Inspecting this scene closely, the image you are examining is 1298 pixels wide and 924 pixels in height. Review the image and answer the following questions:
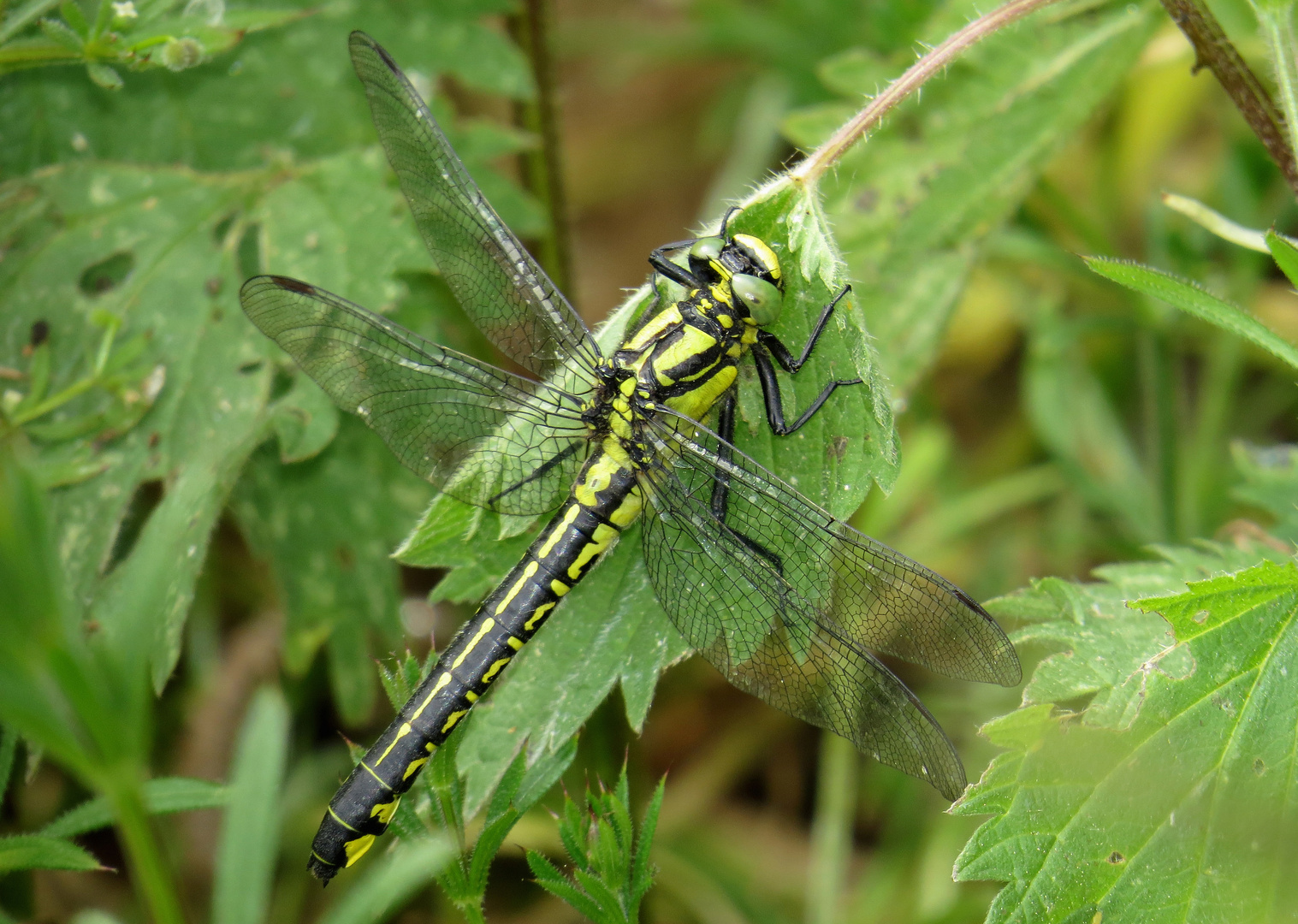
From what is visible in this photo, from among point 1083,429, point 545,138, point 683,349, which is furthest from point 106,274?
point 1083,429

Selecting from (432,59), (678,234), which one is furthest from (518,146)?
(678,234)

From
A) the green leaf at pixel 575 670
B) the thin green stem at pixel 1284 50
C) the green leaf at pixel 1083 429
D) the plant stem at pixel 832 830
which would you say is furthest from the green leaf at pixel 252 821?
the green leaf at pixel 1083 429

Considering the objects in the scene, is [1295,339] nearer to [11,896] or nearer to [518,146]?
[518,146]

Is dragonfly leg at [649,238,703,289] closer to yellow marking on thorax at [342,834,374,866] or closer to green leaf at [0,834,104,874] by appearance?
yellow marking on thorax at [342,834,374,866]

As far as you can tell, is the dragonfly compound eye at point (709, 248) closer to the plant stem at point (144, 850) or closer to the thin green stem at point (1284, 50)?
the thin green stem at point (1284, 50)

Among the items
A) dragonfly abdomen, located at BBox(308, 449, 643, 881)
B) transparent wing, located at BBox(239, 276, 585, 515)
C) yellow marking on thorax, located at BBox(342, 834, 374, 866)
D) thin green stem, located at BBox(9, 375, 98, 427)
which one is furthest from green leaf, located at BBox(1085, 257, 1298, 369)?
thin green stem, located at BBox(9, 375, 98, 427)

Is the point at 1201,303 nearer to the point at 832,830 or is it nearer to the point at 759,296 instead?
the point at 759,296
